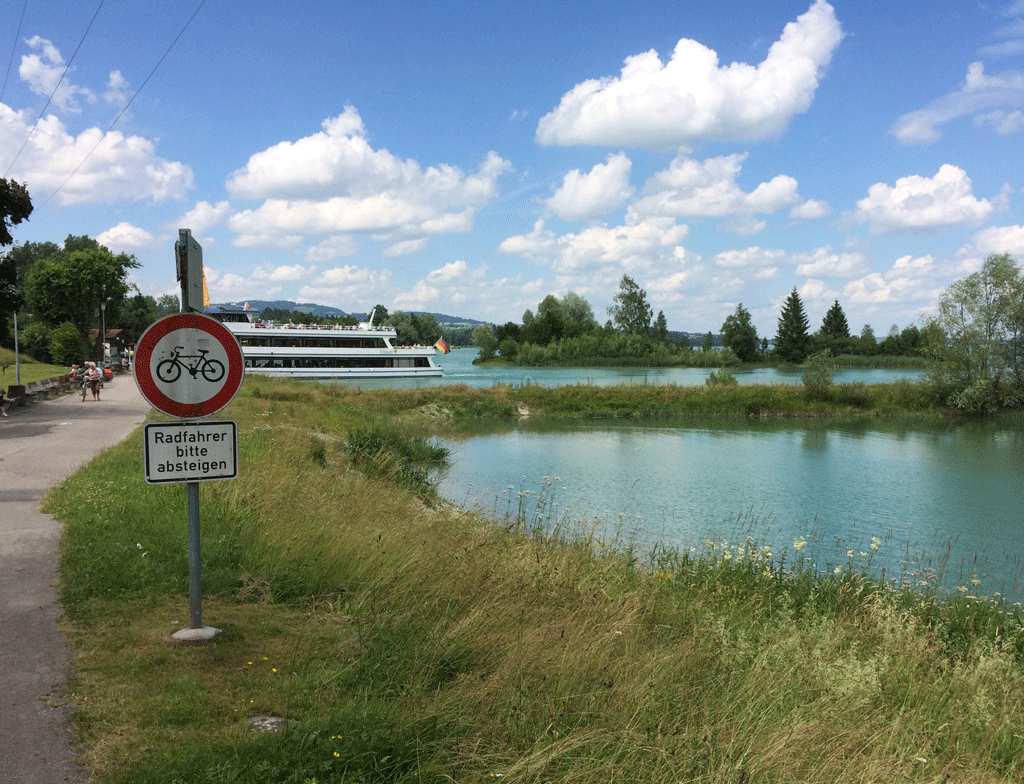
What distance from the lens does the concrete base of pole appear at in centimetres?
512

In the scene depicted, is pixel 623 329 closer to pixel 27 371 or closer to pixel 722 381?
pixel 722 381

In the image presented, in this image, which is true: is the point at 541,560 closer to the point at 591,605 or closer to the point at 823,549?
the point at 591,605

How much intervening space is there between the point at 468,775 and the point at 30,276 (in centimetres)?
7409

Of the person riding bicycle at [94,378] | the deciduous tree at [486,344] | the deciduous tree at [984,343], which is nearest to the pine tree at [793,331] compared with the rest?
the deciduous tree at [486,344]

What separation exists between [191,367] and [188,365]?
0.08 ft

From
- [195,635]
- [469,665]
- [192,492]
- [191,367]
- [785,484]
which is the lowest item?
[785,484]

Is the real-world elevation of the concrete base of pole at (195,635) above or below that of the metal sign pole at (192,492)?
below

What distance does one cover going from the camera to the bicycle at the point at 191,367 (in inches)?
199

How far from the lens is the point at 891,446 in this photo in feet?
110

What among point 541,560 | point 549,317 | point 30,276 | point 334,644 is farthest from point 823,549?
point 549,317

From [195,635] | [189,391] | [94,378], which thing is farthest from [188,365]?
[94,378]

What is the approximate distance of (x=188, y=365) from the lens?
16.8ft

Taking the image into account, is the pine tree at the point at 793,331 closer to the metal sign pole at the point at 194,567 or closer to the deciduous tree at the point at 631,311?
the deciduous tree at the point at 631,311

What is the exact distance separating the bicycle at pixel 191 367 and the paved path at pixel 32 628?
197 cm
